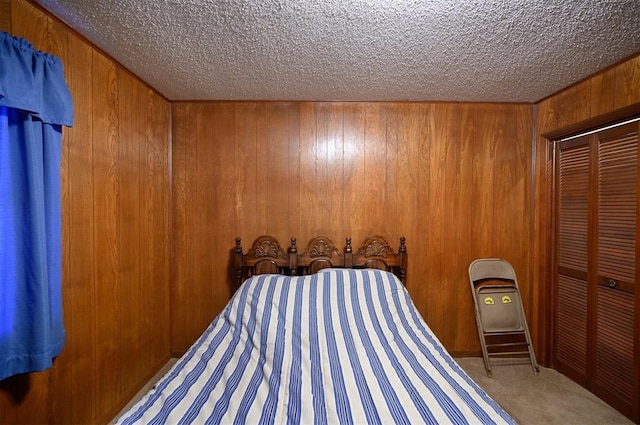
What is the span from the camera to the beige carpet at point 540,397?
190 cm

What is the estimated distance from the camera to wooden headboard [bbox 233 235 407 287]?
2432 mm

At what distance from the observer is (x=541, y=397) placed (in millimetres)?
2107

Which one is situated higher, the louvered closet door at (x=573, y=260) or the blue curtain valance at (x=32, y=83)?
the blue curtain valance at (x=32, y=83)

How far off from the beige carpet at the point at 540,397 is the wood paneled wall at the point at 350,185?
34cm

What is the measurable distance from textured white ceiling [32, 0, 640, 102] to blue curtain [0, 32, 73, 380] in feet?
1.46

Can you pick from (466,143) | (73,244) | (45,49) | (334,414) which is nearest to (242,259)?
(73,244)

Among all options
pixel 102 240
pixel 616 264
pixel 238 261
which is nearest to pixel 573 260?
pixel 616 264

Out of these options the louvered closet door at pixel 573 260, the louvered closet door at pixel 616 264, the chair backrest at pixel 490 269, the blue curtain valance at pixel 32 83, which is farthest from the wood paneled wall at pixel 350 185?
the blue curtain valance at pixel 32 83

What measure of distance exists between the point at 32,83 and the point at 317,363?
1807 mm

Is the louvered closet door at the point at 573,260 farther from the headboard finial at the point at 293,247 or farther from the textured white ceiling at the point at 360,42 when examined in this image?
the headboard finial at the point at 293,247

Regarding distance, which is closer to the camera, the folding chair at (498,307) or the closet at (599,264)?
the closet at (599,264)

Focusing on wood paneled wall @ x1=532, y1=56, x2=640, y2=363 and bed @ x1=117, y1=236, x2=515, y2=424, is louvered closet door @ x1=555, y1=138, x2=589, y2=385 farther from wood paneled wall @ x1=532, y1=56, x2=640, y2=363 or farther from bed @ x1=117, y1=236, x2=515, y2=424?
bed @ x1=117, y1=236, x2=515, y2=424

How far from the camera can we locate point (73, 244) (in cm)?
160

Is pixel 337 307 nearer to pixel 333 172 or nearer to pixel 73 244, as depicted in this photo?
pixel 333 172
